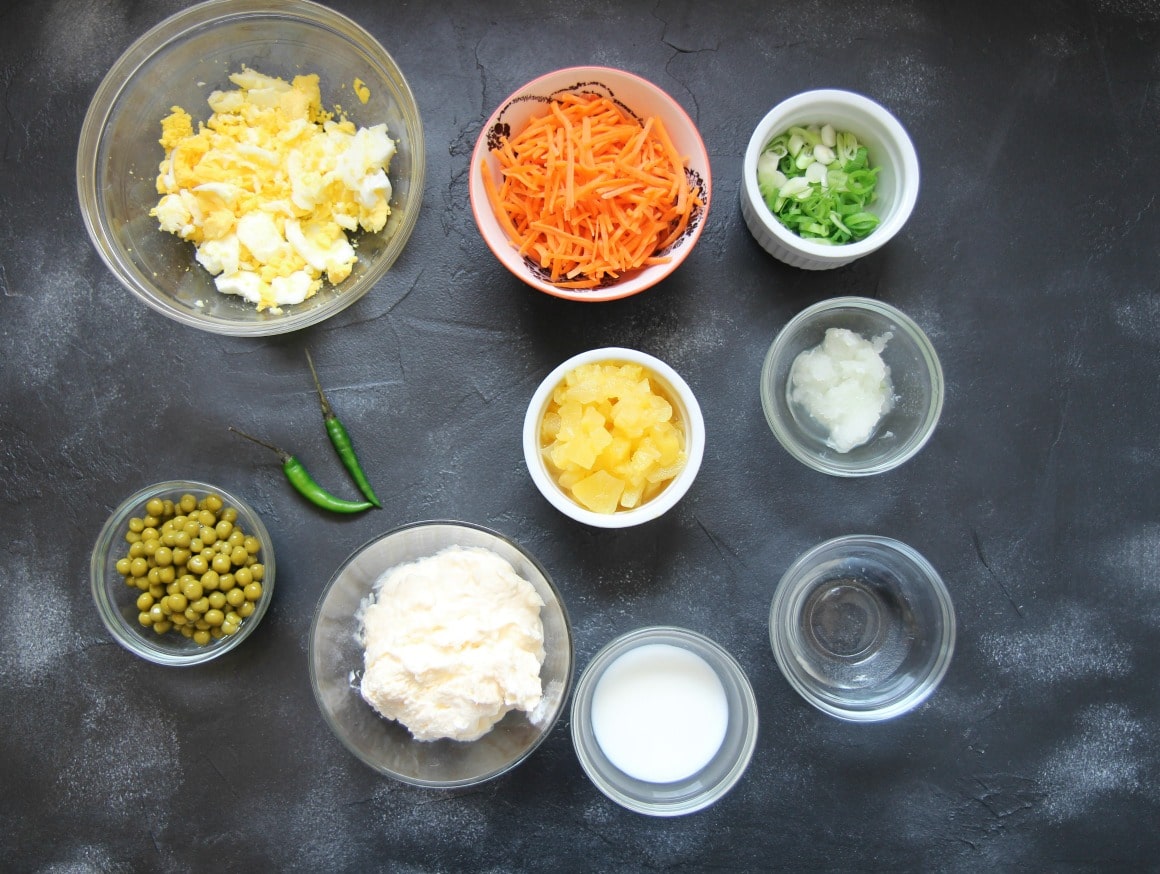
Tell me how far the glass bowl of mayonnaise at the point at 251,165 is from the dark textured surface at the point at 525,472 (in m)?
0.15

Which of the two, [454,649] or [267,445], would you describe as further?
[267,445]

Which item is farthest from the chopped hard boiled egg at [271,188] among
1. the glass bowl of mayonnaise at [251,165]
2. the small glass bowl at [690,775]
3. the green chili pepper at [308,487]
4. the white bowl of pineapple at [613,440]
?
the small glass bowl at [690,775]

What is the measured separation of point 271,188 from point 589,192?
842 millimetres

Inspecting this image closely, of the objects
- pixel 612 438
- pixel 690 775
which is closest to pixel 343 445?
pixel 612 438

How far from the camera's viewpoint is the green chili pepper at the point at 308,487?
228cm

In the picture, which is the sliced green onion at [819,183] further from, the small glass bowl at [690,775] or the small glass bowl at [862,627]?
the small glass bowl at [690,775]

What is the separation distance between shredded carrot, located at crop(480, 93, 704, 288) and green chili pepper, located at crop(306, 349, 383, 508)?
706 millimetres

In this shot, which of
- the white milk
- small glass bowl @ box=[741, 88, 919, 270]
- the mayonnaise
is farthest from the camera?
the white milk

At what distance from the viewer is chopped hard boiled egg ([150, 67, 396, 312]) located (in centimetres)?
212

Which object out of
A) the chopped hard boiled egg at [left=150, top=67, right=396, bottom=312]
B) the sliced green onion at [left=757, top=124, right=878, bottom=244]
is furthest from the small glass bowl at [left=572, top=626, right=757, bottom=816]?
the chopped hard boiled egg at [left=150, top=67, right=396, bottom=312]

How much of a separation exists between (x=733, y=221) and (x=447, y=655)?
1.44m

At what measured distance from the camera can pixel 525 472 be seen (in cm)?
233

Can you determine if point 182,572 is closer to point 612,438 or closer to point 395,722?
point 395,722

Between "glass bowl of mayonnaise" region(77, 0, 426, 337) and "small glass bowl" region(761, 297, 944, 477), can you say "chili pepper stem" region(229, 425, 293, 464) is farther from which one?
"small glass bowl" region(761, 297, 944, 477)
